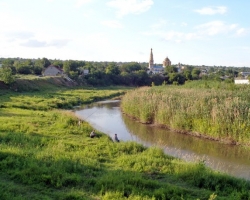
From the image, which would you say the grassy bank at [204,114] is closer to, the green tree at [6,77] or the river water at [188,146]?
the river water at [188,146]

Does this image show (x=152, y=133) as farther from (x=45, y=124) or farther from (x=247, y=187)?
(x=247, y=187)

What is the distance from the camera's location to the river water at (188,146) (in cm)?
1438

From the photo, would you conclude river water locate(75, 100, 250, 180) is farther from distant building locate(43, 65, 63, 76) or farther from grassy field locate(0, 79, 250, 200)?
distant building locate(43, 65, 63, 76)

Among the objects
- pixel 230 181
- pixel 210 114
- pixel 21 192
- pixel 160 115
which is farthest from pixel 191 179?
pixel 160 115

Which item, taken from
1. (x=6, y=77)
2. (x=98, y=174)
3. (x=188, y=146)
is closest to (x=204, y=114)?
(x=188, y=146)

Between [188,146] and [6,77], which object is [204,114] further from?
[6,77]

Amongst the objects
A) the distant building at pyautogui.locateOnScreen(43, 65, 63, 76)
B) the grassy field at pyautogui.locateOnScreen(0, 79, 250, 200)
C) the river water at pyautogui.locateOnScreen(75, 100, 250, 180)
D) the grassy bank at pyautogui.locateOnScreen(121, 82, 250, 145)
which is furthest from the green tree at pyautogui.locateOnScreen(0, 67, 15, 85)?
the distant building at pyautogui.locateOnScreen(43, 65, 63, 76)

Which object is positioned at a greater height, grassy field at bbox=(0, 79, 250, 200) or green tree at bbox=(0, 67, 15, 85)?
green tree at bbox=(0, 67, 15, 85)

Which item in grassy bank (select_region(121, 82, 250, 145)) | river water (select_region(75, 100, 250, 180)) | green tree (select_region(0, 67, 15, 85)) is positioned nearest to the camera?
river water (select_region(75, 100, 250, 180))

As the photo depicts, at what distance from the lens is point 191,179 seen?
10.1 meters

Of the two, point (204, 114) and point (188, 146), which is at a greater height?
point (204, 114)

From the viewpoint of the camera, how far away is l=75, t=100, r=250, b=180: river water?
14379 millimetres

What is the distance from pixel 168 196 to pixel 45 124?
11363mm

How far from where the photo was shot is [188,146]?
17.6 m
